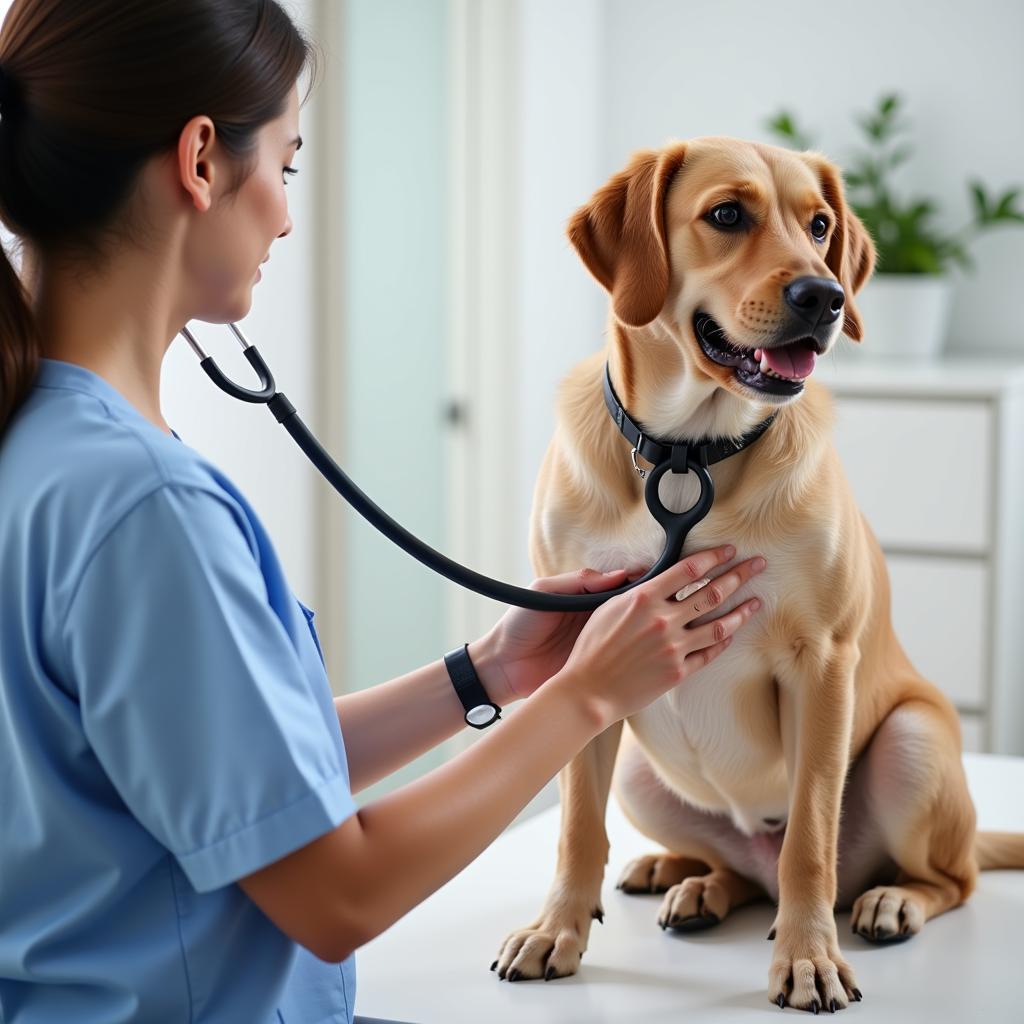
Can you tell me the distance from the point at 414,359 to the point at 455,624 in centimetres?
75

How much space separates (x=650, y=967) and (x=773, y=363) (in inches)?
22.9

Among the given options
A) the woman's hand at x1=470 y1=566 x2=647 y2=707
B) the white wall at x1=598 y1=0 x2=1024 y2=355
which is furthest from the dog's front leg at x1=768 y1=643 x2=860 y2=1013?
the white wall at x1=598 y1=0 x2=1024 y2=355

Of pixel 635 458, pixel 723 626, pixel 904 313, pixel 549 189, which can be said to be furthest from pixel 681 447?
pixel 549 189

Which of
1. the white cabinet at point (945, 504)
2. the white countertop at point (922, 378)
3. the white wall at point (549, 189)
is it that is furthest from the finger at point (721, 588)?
the white wall at point (549, 189)

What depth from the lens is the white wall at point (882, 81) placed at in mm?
3672

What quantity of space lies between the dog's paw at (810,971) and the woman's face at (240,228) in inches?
29.1

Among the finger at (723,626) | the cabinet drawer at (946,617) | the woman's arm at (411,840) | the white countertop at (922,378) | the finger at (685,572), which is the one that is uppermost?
the finger at (685,572)

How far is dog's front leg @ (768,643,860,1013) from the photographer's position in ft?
4.09

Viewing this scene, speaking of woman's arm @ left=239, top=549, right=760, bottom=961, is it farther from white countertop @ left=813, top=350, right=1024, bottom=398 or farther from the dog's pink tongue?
white countertop @ left=813, top=350, right=1024, bottom=398

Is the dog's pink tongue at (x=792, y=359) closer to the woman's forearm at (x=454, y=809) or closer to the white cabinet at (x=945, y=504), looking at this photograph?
the woman's forearm at (x=454, y=809)

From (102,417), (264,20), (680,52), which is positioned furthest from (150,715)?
(680,52)

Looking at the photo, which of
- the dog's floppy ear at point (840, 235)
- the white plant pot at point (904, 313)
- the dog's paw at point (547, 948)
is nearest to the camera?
the dog's paw at point (547, 948)

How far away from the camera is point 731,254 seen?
1.30 m

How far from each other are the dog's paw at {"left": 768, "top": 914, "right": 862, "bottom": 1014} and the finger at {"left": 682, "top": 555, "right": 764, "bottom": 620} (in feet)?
1.02
